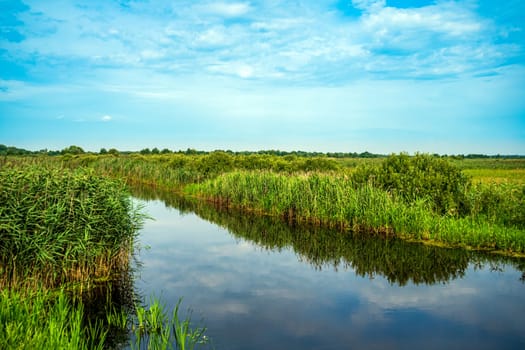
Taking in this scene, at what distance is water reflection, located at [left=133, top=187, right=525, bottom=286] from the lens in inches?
422

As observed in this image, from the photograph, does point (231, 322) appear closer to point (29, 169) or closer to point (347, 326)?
point (347, 326)

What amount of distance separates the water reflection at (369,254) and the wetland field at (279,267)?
6 centimetres

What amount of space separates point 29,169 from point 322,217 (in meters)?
11.2

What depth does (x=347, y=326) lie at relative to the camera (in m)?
7.58

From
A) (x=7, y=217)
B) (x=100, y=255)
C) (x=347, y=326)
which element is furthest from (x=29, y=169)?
(x=347, y=326)

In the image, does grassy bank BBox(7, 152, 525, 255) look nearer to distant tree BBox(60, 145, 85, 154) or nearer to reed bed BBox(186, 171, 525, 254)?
reed bed BBox(186, 171, 525, 254)

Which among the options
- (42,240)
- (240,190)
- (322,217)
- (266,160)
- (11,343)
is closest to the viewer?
(11,343)

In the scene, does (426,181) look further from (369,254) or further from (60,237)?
(60,237)

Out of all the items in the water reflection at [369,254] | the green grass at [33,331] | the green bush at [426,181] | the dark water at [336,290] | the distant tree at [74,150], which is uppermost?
the distant tree at [74,150]

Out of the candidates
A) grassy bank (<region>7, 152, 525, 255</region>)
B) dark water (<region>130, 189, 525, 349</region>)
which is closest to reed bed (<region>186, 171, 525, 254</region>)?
grassy bank (<region>7, 152, 525, 255</region>)

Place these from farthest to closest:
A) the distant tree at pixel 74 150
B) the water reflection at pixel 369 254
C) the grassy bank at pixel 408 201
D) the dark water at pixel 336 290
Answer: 1. the distant tree at pixel 74 150
2. the grassy bank at pixel 408 201
3. the water reflection at pixel 369 254
4. the dark water at pixel 336 290

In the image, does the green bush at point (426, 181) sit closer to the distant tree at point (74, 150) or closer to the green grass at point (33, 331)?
the green grass at point (33, 331)

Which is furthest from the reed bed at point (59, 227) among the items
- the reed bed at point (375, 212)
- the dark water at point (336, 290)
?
the reed bed at point (375, 212)

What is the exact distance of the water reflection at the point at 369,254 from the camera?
35.2ft
